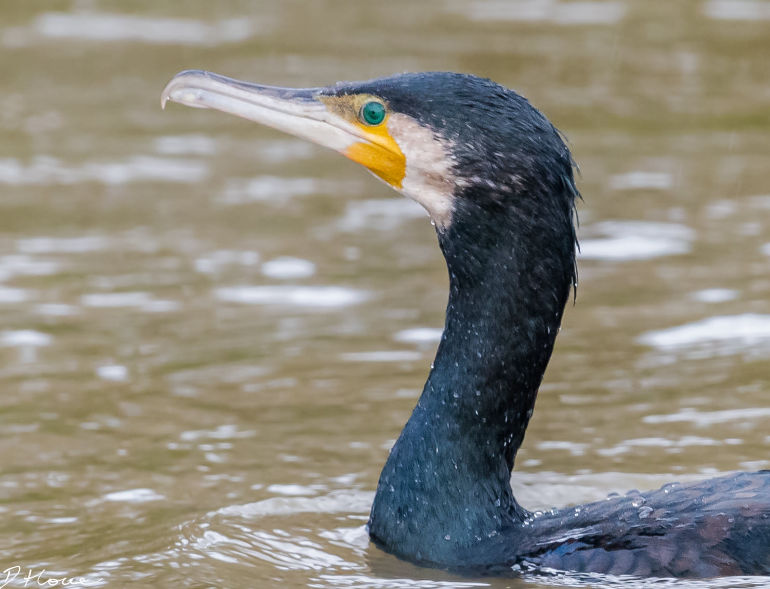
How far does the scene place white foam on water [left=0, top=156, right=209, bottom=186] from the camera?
10.5 metres

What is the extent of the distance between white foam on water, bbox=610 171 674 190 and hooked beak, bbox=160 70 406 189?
5.52 metres

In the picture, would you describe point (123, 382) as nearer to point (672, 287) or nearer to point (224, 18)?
point (672, 287)

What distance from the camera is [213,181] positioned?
1055 centimetres

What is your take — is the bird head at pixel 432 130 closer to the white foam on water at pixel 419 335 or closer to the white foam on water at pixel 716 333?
the white foam on water at pixel 419 335

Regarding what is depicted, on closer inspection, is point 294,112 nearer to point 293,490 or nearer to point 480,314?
point 480,314

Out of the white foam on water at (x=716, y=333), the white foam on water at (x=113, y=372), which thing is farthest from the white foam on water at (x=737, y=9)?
the white foam on water at (x=113, y=372)

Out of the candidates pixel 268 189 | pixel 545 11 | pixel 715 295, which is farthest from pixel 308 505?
pixel 545 11

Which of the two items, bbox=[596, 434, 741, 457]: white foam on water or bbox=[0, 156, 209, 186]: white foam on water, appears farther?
bbox=[0, 156, 209, 186]: white foam on water

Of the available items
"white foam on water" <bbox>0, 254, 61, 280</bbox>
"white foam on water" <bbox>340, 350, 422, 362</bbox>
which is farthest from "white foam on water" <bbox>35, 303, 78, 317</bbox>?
"white foam on water" <bbox>340, 350, 422, 362</bbox>

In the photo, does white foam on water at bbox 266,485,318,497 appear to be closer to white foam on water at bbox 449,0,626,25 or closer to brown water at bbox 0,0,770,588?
brown water at bbox 0,0,770,588

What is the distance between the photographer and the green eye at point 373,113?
5.12m

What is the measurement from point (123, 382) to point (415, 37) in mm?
8418

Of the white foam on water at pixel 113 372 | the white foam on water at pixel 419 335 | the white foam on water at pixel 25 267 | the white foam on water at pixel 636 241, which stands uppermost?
the white foam on water at pixel 636 241

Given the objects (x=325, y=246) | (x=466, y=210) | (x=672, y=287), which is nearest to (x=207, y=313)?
(x=325, y=246)
